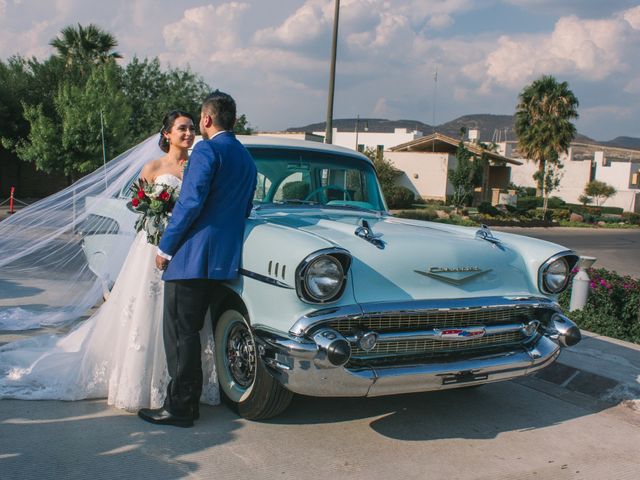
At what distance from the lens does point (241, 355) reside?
382cm

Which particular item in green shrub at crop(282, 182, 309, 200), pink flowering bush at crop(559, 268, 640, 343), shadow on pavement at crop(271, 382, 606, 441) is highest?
green shrub at crop(282, 182, 309, 200)

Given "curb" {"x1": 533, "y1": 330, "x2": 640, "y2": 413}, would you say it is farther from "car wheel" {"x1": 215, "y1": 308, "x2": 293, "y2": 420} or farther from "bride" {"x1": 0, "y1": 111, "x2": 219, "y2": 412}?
"bride" {"x1": 0, "y1": 111, "x2": 219, "y2": 412}

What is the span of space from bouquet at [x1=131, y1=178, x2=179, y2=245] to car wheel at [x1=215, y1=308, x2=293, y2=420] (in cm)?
65

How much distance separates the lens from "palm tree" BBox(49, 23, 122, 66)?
2625 cm

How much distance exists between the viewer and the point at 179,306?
365 centimetres

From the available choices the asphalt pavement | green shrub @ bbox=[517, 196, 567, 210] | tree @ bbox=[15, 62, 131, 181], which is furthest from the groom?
green shrub @ bbox=[517, 196, 567, 210]

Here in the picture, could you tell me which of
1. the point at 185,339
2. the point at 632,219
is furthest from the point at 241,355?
the point at 632,219

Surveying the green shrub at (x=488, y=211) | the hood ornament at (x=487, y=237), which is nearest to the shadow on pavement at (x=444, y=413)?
the hood ornament at (x=487, y=237)

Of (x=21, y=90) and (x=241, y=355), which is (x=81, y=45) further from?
(x=241, y=355)

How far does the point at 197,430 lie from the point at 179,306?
27.9 inches

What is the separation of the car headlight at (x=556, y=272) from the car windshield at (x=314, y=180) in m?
1.63

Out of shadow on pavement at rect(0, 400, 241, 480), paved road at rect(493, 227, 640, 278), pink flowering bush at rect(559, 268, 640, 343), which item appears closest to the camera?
shadow on pavement at rect(0, 400, 241, 480)

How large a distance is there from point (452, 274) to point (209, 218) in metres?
1.40

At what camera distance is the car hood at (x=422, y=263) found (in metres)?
3.50
